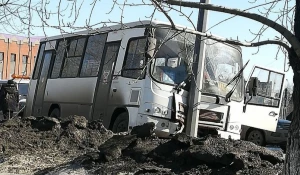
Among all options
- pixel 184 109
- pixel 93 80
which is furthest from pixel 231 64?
pixel 93 80

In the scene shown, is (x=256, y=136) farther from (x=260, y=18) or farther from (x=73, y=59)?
(x=260, y=18)

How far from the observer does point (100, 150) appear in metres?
8.99

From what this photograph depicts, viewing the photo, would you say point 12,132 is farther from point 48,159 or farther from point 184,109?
point 184,109

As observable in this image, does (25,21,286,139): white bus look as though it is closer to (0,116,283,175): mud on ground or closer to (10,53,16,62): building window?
(0,116,283,175): mud on ground

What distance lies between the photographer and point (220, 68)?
45.1 ft

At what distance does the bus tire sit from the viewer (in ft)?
44.2

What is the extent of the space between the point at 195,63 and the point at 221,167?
4400mm

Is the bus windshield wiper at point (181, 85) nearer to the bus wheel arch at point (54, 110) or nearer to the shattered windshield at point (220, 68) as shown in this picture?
the shattered windshield at point (220, 68)

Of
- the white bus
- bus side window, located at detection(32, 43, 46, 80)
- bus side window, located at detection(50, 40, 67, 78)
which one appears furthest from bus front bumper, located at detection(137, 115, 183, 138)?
bus side window, located at detection(32, 43, 46, 80)

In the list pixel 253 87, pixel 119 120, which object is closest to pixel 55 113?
pixel 119 120

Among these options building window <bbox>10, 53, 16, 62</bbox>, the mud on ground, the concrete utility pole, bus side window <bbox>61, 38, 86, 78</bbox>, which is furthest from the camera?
building window <bbox>10, 53, 16, 62</bbox>

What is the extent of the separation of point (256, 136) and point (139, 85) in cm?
785

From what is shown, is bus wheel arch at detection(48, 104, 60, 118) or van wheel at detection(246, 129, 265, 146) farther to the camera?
van wheel at detection(246, 129, 265, 146)

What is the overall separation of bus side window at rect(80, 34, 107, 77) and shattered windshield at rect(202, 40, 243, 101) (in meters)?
3.26
